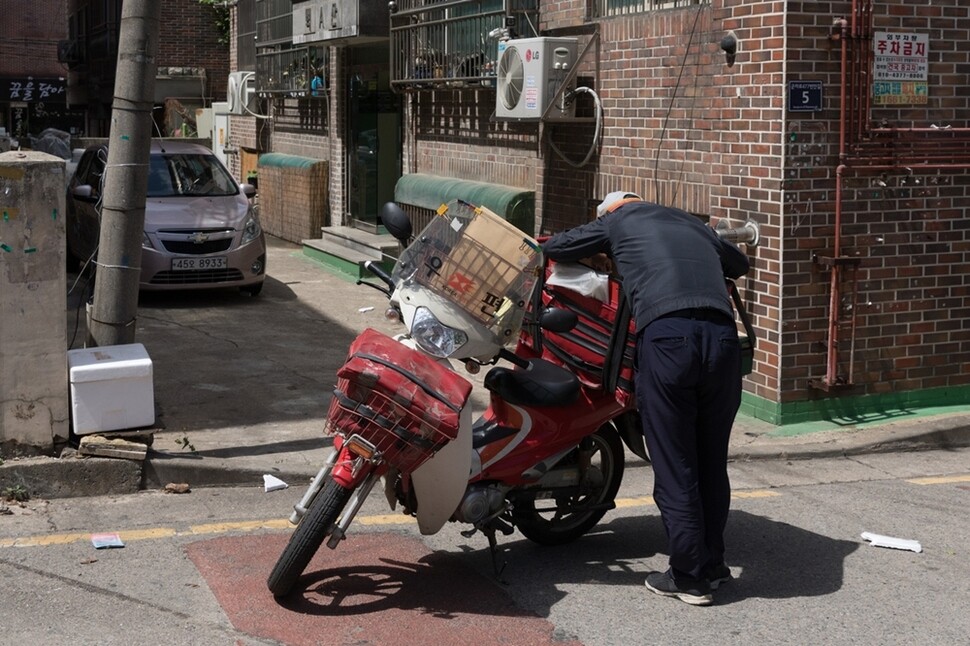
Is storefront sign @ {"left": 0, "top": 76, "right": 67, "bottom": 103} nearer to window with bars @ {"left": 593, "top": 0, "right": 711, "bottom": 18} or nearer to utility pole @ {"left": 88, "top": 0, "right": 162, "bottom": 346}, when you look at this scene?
window with bars @ {"left": 593, "top": 0, "right": 711, "bottom": 18}

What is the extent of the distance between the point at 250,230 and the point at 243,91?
897cm

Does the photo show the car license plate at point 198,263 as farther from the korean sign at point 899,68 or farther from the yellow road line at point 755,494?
the yellow road line at point 755,494

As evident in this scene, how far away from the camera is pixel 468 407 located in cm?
567

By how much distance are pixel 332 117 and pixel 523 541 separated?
41.2ft

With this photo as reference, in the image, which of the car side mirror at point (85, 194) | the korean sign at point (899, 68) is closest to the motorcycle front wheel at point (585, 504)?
the korean sign at point (899, 68)

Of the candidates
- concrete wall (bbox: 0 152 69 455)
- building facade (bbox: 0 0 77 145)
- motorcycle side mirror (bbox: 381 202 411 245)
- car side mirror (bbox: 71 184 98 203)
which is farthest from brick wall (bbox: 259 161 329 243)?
building facade (bbox: 0 0 77 145)

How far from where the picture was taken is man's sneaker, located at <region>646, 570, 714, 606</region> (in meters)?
5.66

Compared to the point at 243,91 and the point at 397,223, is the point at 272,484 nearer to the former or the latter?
the point at 397,223

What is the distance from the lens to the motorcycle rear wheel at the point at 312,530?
5305 millimetres

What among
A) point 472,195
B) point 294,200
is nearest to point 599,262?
point 472,195

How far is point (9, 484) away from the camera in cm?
695

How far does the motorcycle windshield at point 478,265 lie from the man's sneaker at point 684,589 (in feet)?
4.28

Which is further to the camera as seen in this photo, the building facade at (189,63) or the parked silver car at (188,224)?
the building facade at (189,63)

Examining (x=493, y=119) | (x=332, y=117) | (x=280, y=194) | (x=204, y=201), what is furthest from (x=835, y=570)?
(x=280, y=194)
